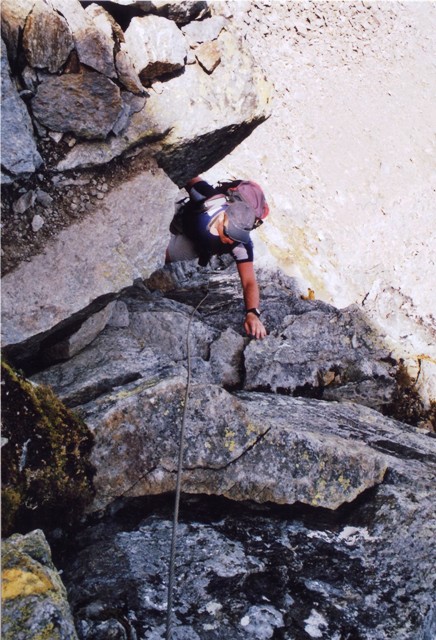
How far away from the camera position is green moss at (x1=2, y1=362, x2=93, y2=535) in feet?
11.2

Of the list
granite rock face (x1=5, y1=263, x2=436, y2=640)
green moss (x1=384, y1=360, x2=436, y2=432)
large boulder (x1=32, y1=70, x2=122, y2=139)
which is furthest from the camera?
green moss (x1=384, y1=360, x2=436, y2=432)

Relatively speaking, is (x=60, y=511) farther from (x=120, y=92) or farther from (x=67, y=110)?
(x=120, y=92)

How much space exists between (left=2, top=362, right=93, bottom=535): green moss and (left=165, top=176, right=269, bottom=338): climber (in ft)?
10.5

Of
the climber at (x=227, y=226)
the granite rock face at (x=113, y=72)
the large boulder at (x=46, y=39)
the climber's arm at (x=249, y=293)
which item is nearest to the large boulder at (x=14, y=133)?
the granite rock face at (x=113, y=72)

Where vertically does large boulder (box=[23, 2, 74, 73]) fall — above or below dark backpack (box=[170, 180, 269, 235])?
above

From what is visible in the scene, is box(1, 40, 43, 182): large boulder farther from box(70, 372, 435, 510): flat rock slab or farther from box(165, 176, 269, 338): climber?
box(165, 176, 269, 338): climber

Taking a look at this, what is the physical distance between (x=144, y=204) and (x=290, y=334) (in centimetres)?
246

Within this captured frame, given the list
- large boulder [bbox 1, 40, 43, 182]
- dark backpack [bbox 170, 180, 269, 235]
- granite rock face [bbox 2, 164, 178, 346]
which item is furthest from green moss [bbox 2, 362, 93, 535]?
dark backpack [bbox 170, 180, 269, 235]

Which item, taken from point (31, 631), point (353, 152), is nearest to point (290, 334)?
point (31, 631)

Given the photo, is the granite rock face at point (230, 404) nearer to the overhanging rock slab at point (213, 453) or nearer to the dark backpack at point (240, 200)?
the overhanging rock slab at point (213, 453)

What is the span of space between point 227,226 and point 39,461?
12.3ft

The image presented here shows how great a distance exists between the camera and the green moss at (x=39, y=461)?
11.2 ft

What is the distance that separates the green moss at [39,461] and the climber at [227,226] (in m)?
3.21

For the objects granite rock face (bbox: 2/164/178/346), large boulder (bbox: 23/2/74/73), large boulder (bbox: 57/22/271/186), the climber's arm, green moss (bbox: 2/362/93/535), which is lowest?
the climber's arm
